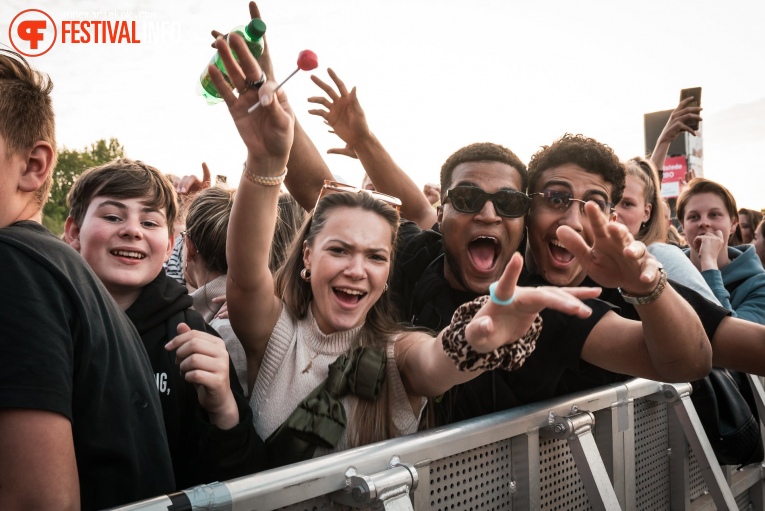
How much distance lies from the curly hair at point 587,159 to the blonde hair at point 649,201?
3.44 ft

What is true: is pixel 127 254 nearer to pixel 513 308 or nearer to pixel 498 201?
pixel 513 308

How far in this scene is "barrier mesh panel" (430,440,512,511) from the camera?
5.62ft

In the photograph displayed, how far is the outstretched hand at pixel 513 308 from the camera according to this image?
5.06 feet

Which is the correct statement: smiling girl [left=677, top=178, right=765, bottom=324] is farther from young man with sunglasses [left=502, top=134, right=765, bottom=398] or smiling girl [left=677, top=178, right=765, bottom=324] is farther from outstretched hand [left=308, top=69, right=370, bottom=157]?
outstretched hand [left=308, top=69, right=370, bottom=157]

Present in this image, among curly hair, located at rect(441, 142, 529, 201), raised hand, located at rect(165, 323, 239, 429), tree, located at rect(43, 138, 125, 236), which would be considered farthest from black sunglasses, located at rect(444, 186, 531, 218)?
tree, located at rect(43, 138, 125, 236)

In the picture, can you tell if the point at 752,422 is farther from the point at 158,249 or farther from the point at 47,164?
the point at 47,164

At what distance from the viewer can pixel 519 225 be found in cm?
279

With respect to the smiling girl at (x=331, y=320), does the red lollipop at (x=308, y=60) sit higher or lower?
higher

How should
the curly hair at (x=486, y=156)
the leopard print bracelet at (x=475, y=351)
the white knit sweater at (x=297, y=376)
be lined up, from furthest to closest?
the curly hair at (x=486, y=156)
the white knit sweater at (x=297, y=376)
the leopard print bracelet at (x=475, y=351)

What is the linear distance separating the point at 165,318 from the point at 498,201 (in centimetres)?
146

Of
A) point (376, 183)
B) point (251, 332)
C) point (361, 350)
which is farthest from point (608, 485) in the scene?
point (376, 183)

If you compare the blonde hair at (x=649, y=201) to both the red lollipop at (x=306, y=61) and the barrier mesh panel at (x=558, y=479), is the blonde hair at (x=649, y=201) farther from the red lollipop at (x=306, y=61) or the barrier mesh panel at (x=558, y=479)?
the red lollipop at (x=306, y=61)

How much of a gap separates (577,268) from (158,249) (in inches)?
68.5

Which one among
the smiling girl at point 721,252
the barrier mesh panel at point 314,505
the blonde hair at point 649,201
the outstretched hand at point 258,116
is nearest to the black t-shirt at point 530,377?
the barrier mesh panel at point 314,505
